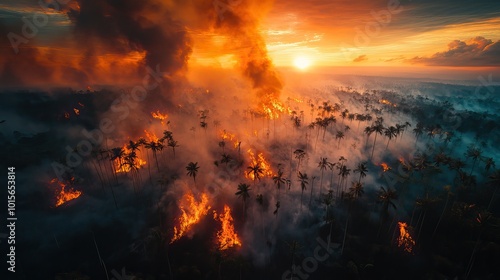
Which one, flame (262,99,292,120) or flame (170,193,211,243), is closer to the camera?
flame (170,193,211,243)

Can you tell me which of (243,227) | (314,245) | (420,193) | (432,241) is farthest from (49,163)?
(420,193)

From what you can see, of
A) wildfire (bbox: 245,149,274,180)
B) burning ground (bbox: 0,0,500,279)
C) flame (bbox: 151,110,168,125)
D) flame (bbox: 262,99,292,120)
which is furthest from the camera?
flame (bbox: 262,99,292,120)

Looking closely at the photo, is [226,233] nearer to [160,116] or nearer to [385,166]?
[385,166]

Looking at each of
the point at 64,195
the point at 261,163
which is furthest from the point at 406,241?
the point at 64,195

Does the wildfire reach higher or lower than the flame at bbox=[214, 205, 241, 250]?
higher

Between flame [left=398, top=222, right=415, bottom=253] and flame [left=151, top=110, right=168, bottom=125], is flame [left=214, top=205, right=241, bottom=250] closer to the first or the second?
flame [left=398, top=222, right=415, bottom=253]

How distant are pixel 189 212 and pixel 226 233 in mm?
17643

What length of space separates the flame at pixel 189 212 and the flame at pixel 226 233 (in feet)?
20.1

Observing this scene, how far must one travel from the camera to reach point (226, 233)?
81812 mm

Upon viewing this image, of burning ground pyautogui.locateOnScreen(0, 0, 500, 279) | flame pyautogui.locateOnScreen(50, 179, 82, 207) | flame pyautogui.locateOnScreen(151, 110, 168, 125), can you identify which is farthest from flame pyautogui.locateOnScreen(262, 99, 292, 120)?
flame pyautogui.locateOnScreen(50, 179, 82, 207)

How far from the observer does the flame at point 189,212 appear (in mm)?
81500

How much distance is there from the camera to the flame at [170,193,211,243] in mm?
81500

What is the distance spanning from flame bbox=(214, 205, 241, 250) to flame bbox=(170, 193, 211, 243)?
6.11 metres

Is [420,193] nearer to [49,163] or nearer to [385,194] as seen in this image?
[385,194]
